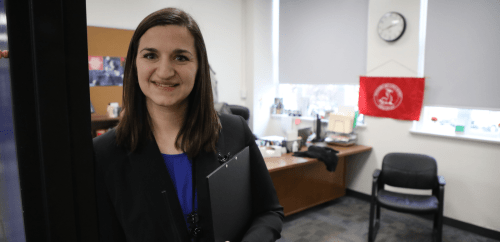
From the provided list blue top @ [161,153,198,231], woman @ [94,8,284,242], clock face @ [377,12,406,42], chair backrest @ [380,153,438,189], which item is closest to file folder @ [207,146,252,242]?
woman @ [94,8,284,242]

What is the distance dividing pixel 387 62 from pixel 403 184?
4.73 ft

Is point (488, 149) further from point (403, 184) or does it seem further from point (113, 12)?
point (113, 12)

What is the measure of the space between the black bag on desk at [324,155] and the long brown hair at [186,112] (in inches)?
99.9

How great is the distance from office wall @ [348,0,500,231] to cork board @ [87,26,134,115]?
320cm

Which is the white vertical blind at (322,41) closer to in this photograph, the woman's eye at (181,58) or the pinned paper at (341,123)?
the pinned paper at (341,123)

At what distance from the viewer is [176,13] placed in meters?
0.83

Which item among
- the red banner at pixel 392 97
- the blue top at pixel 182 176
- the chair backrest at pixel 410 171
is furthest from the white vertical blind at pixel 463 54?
the blue top at pixel 182 176

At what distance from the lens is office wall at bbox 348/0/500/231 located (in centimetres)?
302

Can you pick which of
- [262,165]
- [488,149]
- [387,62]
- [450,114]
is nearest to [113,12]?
[387,62]

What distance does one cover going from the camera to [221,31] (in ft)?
16.1

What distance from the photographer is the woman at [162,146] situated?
0.78m

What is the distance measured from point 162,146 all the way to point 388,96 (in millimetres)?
3345

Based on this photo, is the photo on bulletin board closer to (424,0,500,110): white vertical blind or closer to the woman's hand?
(424,0,500,110): white vertical blind

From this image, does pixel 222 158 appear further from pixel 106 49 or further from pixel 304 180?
pixel 106 49
